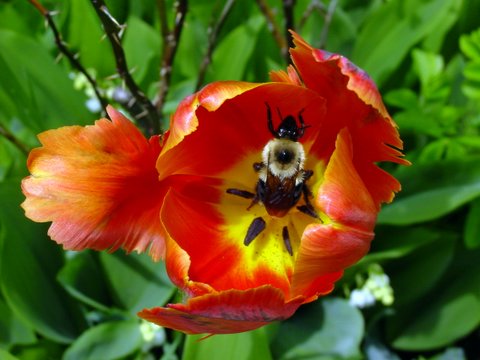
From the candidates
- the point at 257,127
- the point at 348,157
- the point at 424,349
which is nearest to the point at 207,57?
the point at 257,127

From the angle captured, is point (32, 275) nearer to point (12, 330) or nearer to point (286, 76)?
point (12, 330)

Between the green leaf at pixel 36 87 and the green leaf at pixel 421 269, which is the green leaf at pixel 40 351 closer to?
the green leaf at pixel 36 87

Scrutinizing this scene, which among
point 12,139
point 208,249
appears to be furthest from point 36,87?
point 208,249

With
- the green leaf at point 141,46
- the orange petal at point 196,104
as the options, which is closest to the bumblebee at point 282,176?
the orange petal at point 196,104

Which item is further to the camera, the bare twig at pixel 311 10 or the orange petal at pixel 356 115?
the bare twig at pixel 311 10

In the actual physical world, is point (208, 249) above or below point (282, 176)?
below

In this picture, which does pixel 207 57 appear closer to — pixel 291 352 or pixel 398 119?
pixel 398 119
